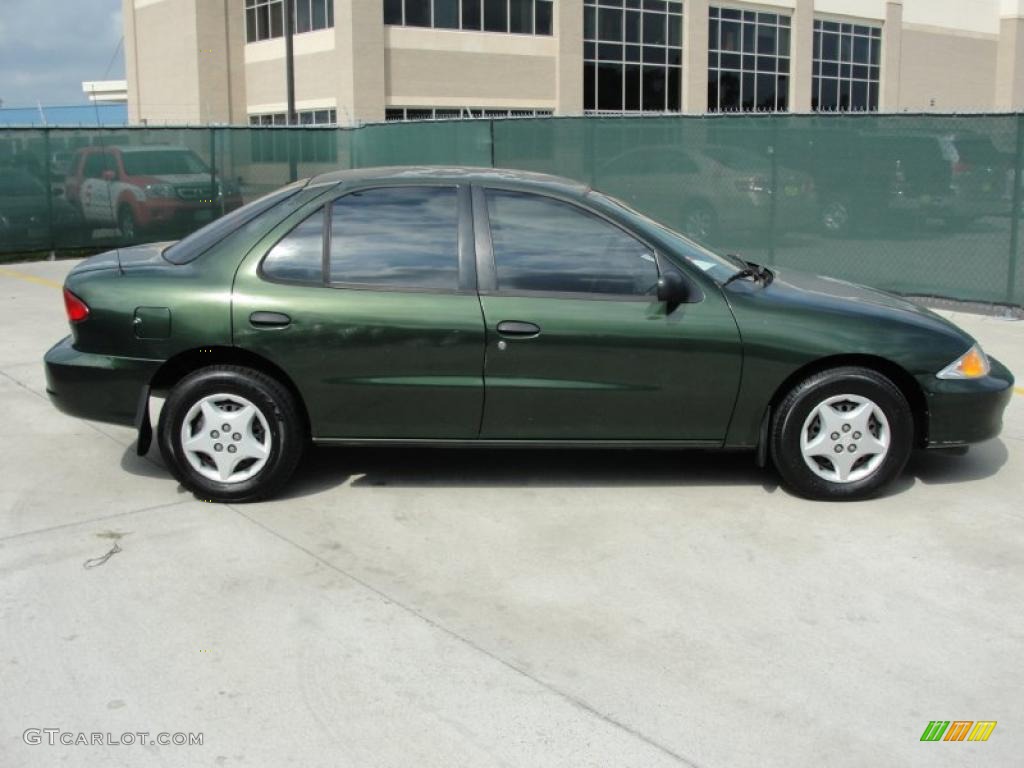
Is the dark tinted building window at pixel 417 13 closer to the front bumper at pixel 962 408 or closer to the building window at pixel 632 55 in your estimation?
the building window at pixel 632 55

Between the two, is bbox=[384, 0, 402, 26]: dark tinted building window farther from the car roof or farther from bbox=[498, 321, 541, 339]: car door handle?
bbox=[498, 321, 541, 339]: car door handle

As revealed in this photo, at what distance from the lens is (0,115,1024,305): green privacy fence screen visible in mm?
11641

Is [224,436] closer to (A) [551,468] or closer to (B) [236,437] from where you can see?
(B) [236,437]

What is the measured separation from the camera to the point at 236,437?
5.66 meters

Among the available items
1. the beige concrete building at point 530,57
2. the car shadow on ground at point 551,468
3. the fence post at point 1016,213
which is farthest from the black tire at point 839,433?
the beige concrete building at point 530,57

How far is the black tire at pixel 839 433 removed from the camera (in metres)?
5.69

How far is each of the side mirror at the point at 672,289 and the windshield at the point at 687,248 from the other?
193mm

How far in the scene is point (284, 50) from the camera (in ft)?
119

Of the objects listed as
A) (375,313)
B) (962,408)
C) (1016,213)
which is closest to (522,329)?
(375,313)

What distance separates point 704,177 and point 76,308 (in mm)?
9314

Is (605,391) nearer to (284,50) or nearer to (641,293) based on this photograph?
(641,293)

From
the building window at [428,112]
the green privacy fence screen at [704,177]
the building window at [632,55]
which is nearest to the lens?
the green privacy fence screen at [704,177]

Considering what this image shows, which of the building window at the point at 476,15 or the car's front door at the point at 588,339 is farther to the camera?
the building window at the point at 476,15

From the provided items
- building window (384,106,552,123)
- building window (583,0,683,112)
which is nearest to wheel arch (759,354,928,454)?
building window (384,106,552,123)
